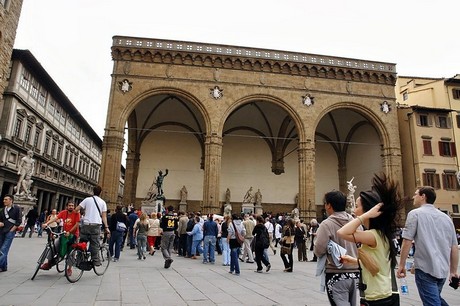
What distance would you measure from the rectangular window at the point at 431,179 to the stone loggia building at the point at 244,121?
5.85ft

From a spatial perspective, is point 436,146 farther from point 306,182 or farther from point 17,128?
point 17,128

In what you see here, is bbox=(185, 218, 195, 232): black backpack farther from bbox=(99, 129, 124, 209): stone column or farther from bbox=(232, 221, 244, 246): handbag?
bbox=(99, 129, 124, 209): stone column

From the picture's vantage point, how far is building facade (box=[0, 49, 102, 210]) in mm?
24906

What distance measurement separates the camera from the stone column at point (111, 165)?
63.0 ft

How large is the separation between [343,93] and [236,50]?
26.9ft

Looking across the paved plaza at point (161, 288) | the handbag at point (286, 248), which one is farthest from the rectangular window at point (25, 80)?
the handbag at point (286, 248)

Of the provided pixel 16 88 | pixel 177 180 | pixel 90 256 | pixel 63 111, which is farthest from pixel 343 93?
pixel 63 111

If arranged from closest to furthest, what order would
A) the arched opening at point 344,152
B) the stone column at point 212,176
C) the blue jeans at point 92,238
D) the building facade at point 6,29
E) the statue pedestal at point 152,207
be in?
the blue jeans at point 92,238 → the building facade at point 6,29 → the statue pedestal at point 152,207 → the stone column at point 212,176 → the arched opening at point 344,152

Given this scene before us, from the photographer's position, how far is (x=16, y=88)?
25297 millimetres

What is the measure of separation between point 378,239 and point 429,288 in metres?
1.16

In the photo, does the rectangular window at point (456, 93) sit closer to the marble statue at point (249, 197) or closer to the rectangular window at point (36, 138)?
the marble statue at point (249, 197)

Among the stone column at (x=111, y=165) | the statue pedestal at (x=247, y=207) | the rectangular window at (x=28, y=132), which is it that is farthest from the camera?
the rectangular window at (x=28, y=132)

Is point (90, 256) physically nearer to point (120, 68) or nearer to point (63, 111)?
point (120, 68)

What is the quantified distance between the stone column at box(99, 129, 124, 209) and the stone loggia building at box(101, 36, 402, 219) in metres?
0.06
